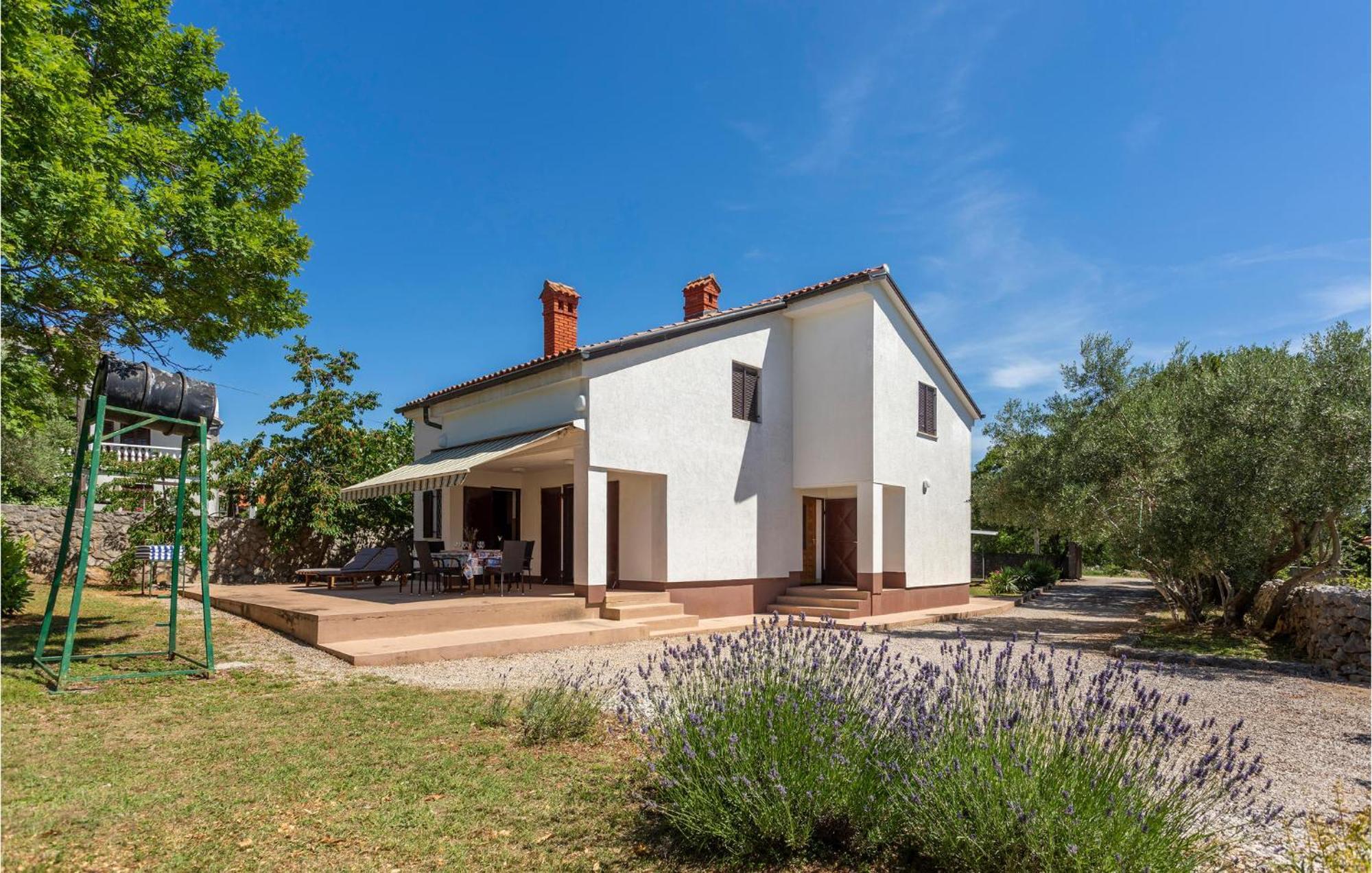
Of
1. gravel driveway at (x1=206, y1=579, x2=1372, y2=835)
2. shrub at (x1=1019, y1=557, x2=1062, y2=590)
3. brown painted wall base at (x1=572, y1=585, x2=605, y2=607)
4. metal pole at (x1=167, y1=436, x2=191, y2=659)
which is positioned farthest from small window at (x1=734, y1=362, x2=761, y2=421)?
shrub at (x1=1019, y1=557, x2=1062, y2=590)

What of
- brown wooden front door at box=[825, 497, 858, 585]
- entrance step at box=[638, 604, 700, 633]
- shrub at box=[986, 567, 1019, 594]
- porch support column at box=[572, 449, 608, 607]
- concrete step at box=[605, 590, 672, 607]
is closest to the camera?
entrance step at box=[638, 604, 700, 633]

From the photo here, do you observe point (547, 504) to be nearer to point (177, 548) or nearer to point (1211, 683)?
point (177, 548)

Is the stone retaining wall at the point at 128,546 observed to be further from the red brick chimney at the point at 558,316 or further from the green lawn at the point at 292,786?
the green lawn at the point at 292,786

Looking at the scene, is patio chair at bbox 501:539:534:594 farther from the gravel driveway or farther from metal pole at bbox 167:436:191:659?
metal pole at bbox 167:436:191:659

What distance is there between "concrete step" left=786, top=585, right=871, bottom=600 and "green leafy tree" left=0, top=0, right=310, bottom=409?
14.3 meters

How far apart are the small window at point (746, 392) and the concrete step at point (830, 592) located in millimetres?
5105

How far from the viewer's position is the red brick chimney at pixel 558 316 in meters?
21.3

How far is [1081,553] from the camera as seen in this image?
4647 centimetres

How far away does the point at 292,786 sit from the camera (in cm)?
594

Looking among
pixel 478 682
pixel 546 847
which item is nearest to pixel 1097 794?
pixel 546 847

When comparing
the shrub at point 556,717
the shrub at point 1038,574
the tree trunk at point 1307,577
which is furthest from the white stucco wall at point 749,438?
the shrub at point 1038,574

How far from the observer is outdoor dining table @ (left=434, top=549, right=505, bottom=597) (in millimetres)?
16516

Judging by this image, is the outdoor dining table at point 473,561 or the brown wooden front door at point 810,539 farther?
the brown wooden front door at point 810,539

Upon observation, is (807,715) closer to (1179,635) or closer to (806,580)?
(1179,635)
